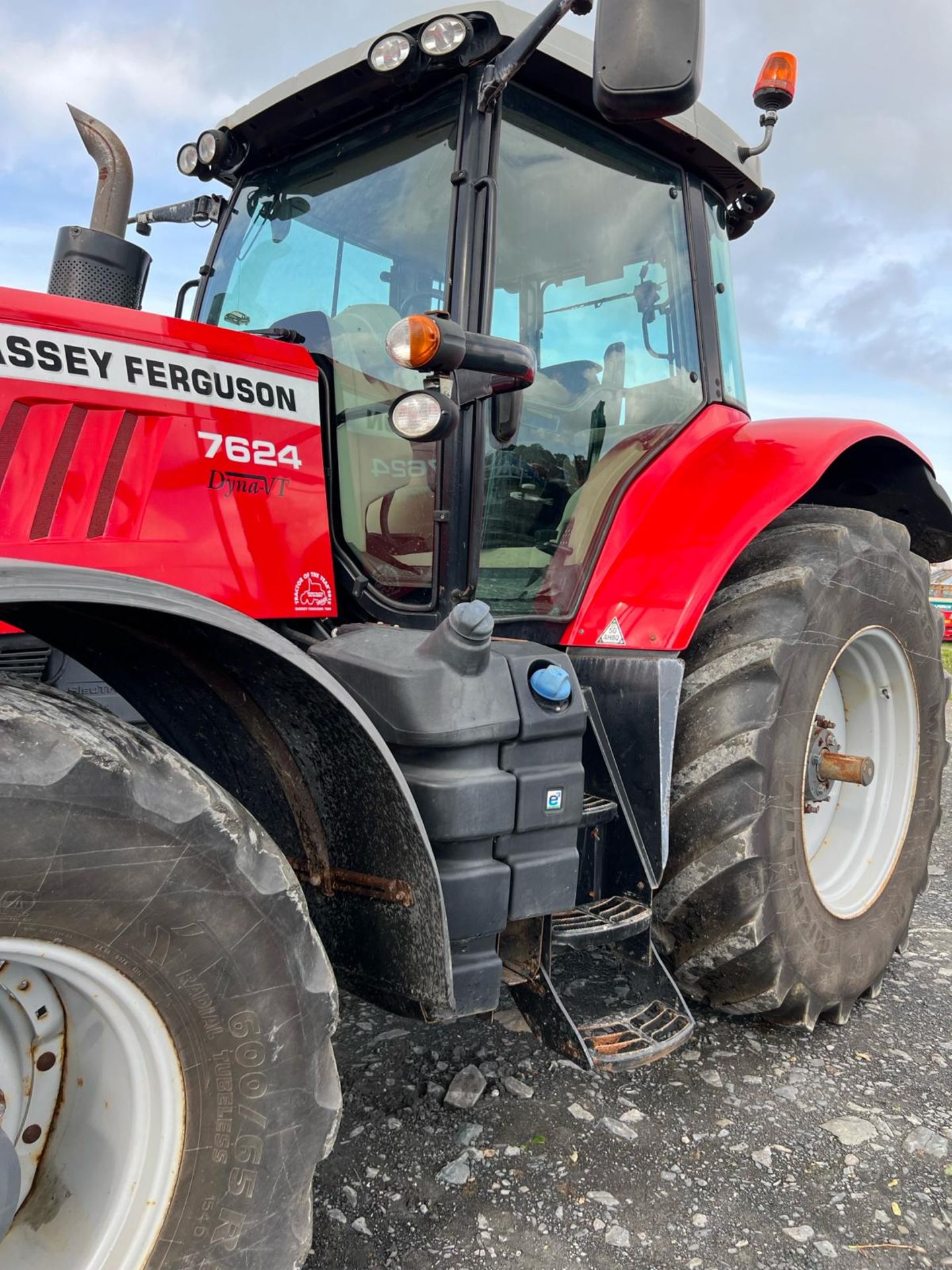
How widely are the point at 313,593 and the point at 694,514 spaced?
3.15 ft

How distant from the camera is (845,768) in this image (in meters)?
2.55

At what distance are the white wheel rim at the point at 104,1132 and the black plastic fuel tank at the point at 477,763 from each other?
0.63 metres

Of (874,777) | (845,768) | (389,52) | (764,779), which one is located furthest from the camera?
(874,777)

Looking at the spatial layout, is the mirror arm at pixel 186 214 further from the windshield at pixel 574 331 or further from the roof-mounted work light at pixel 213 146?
the windshield at pixel 574 331

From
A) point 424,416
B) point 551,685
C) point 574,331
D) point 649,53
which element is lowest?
point 551,685

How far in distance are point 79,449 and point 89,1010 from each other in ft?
3.09

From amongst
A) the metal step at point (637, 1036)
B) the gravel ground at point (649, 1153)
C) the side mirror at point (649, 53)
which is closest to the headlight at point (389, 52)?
the side mirror at point (649, 53)

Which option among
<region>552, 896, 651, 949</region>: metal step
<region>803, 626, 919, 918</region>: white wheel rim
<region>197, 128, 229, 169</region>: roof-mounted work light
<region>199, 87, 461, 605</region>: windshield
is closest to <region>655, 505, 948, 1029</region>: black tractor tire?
<region>552, 896, 651, 949</region>: metal step

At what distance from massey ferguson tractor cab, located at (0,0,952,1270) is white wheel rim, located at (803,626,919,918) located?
0.01m

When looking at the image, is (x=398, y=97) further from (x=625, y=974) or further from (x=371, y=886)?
(x=625, y=974)

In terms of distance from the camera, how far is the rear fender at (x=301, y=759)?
155 centimetres

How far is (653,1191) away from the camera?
6.32ft

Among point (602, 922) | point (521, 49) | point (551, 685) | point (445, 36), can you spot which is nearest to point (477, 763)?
point (551, 685)

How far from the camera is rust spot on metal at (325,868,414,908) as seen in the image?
173 centimetres
